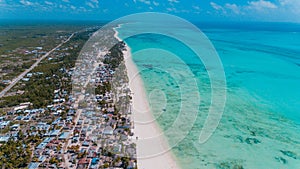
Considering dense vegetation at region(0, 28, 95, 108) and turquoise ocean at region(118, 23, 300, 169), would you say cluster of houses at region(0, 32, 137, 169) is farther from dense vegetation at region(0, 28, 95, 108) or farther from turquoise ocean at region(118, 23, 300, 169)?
turquoise ocean at region(118, 23, 300, 169)

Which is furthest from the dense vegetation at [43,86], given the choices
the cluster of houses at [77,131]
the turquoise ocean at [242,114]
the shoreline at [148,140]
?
the turquoise ocean at [242,114]

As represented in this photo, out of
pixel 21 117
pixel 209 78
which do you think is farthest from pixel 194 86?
pixel 21 117

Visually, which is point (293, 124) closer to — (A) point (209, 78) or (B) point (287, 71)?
(A) point (209, 78)

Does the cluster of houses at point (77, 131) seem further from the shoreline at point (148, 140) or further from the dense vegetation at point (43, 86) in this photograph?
the dense vegetation at point (43, 86)

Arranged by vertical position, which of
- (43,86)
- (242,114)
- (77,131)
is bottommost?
(77,131)

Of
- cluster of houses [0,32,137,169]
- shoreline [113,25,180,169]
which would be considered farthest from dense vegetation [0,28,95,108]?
shoreline [113,25,180,169]

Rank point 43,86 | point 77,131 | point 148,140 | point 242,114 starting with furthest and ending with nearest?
1. point 43,86
2. point 242,114
3. point 77,131
4. point 148,140

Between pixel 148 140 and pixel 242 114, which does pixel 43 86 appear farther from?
pixel 242 114

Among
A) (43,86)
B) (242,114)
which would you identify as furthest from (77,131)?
(242,114)
